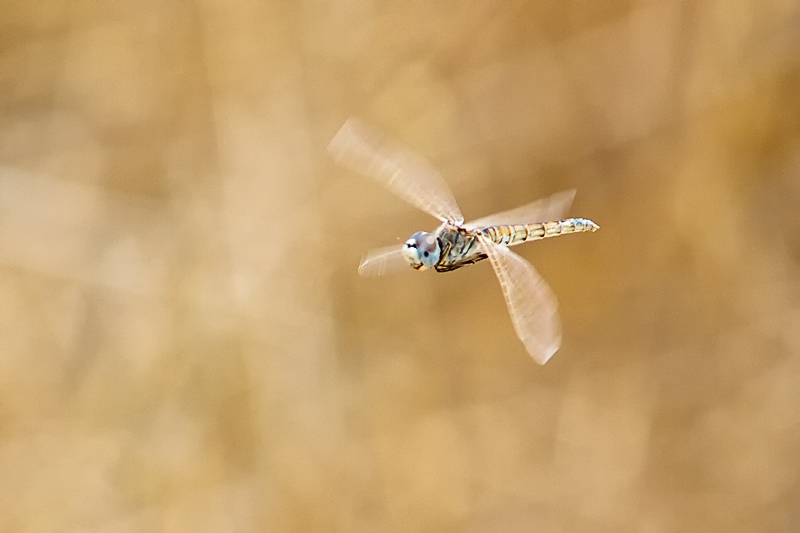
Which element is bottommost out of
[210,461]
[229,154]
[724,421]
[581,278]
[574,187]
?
[724,421]

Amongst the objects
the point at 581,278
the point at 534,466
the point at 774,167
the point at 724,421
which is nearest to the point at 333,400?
the point at 534,466

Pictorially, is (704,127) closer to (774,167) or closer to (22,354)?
(774,167)

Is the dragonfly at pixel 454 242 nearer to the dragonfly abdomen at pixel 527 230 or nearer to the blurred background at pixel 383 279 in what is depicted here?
the dragonfly abdomen at pixel 527 230

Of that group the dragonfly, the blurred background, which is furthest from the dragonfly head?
the blurred background

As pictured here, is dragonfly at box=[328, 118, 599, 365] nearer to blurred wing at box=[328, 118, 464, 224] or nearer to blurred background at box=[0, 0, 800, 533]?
blurred wing at box=[328, 118, 464, 224]

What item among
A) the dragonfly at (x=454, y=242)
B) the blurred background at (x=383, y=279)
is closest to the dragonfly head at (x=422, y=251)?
the dragonfly at (x=454, y=242)
